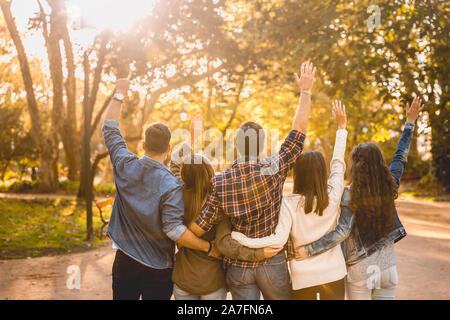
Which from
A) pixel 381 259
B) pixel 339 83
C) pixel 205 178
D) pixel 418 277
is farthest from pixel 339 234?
pixel 339 83

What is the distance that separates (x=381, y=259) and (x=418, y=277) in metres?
4.12

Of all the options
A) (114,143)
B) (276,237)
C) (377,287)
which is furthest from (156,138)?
(377,287)

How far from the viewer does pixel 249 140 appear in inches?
122

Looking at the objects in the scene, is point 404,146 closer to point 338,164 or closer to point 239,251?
point 338,164

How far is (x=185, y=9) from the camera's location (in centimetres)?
1602

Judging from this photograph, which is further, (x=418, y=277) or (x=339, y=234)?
(x=418, y=277)

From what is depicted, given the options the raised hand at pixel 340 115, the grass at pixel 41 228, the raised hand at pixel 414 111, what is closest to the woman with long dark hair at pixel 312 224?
the raised hand at pixel 340 115

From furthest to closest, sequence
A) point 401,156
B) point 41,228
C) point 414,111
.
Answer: point 41,228 < point 414,111 < point 401,156

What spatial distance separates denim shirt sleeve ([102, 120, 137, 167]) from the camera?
3346 mm

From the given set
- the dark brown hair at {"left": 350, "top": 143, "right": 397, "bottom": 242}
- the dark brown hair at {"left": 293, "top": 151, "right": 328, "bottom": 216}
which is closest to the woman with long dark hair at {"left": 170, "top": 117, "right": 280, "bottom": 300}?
the dark brown hair at {"left": 293, "top": 151, "right": 328, "bottom": 216}

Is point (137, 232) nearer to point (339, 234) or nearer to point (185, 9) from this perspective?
point (339, 234)

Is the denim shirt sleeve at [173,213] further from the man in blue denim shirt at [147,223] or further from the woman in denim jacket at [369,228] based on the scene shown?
the woman in denim jacket at [369,228]

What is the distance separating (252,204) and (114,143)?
1093 mm
